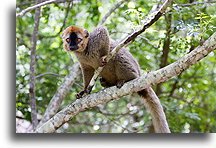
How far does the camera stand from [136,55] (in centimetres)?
507

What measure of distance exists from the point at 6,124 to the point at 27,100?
1.13 meters

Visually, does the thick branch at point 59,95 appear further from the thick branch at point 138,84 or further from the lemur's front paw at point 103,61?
the lemur's front paw at point 103,61

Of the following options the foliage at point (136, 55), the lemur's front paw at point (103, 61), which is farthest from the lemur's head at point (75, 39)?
the foliage at point (136, 55)

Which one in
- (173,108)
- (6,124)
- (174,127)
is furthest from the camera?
(173,108)

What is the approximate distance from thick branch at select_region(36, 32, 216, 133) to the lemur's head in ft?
1.98

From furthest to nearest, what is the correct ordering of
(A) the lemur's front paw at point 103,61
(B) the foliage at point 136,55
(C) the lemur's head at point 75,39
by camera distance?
(B) the foliage at point 136,55 → (C) the lemur's head at point 75,39 → (A) the lemur's front paw at point 103,61

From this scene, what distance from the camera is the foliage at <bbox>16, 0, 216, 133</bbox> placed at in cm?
432

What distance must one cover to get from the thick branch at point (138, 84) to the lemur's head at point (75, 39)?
60 centimetres

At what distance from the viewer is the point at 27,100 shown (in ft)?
14.5

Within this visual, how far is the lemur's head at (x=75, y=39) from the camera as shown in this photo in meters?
3.43

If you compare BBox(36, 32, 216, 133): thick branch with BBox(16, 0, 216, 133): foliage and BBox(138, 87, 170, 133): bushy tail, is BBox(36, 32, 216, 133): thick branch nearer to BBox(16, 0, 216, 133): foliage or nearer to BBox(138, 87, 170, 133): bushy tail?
BBox(138, 87, 170, 133): bushy tail

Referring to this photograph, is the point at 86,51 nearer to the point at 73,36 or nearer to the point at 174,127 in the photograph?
the point at 73,36

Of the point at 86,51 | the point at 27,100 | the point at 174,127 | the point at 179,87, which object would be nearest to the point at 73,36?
the point at 86,51

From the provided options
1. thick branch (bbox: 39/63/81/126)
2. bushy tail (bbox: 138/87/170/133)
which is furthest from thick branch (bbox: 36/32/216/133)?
thick branch (bbox: 39/63/81/126)
